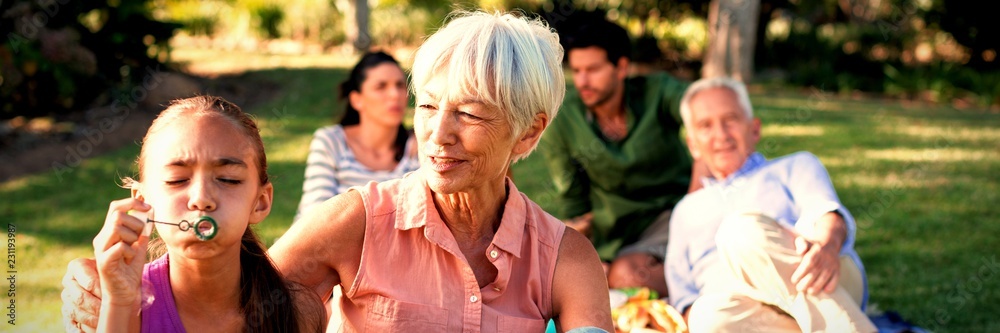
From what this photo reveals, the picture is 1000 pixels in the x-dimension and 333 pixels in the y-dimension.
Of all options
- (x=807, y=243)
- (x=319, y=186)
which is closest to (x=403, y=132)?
(x=319, y=186)

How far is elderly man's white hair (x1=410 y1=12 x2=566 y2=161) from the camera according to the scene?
2498 millimetres

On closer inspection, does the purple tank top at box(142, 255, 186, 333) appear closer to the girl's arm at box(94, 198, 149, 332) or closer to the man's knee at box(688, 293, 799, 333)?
the girl's arm at box(94, 198, 149, 332)

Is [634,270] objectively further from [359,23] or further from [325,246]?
[359,23]

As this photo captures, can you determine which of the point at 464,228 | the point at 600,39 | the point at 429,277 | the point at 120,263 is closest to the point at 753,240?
the point at 464,228

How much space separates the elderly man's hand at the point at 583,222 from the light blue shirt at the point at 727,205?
85 cm

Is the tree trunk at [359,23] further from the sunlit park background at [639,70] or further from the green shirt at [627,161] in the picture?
the green shirt at [627,161]

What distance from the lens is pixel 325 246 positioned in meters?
2.62

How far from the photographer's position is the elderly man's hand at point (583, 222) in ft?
17.3

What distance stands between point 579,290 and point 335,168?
99.5 inches

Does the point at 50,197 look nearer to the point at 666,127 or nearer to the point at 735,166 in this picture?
the point at 666,127

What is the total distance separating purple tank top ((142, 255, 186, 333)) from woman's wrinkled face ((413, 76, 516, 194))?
734 mm

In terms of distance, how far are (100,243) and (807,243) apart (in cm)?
248

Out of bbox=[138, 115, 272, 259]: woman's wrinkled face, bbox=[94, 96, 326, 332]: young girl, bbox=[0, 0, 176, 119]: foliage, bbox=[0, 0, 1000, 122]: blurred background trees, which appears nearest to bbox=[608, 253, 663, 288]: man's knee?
bbox=[94, 96, 326, 332]: young girl

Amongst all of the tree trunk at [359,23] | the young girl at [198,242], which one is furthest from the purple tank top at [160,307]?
the tree trunk at [359,23]
